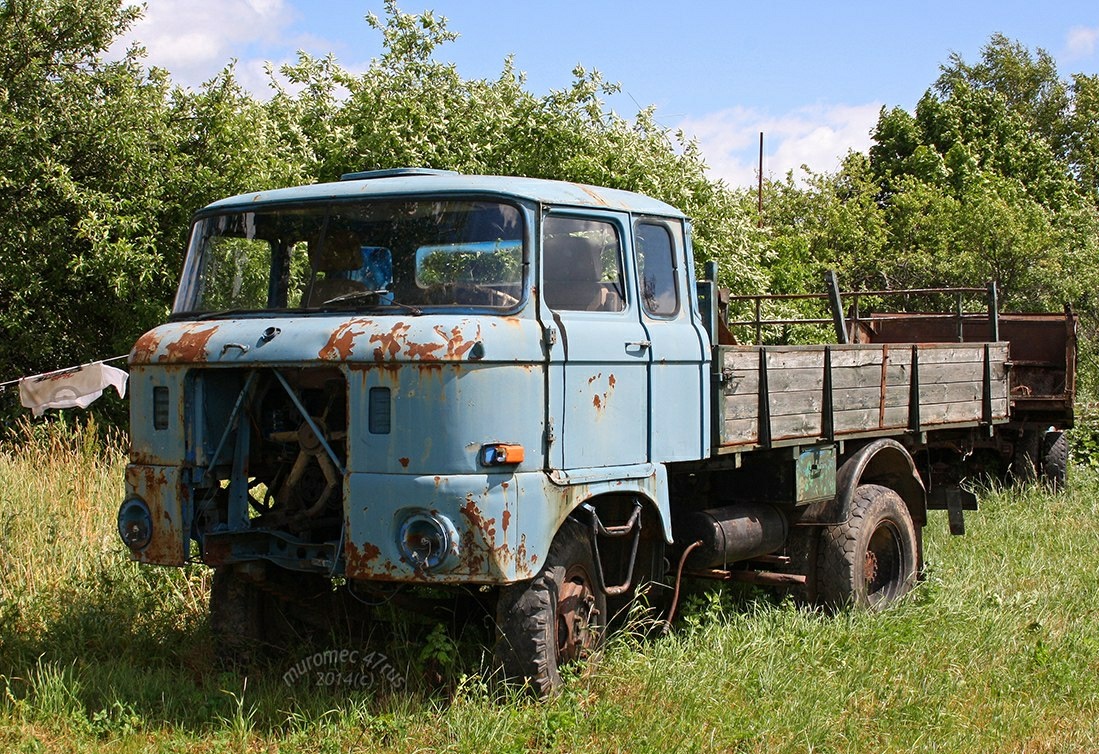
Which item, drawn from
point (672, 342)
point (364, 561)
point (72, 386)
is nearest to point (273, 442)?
point (364, 561)

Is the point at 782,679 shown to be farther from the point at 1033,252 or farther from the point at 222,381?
the point at 1033,252

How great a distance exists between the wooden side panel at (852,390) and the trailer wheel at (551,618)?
130 cm

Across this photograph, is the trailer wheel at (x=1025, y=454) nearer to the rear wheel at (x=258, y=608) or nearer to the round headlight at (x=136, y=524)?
the rear wheel at (x=258, y=608)

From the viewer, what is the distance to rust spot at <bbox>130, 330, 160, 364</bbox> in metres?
5.83

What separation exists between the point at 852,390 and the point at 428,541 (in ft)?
11.5

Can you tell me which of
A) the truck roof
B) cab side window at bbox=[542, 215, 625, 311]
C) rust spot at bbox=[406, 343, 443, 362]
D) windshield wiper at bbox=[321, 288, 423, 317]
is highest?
the truck roof

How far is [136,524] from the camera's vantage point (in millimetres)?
Result: 5840

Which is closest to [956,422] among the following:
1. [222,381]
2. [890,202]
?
[222,381]

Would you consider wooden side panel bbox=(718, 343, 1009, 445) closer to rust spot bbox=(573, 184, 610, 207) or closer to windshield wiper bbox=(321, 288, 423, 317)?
rust spot bbox=(573, 184, 610, 207)

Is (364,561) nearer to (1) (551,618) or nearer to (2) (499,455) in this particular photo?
(2) (499,455)

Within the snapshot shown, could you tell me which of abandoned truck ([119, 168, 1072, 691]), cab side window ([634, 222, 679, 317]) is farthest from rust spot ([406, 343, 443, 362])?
cab side window ([634, 222, 679, 317])

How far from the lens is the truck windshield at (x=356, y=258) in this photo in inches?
222

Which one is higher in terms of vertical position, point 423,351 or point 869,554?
point 423,351

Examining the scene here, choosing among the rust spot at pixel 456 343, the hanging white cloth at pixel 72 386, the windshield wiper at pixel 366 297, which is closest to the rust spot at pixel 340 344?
the windshield wiper at pixel 366 297
